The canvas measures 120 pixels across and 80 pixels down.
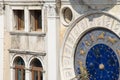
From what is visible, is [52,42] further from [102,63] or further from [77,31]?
[102,63]

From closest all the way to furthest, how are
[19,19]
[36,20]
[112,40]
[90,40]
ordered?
[112,40]
[90,40]
[36,20]
[19,19]

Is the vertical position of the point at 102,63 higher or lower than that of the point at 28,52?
lower

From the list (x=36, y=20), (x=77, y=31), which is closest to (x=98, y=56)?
(x=77, y=31)

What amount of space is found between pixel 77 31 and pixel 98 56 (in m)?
1.52

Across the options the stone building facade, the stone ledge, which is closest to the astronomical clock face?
the stone building facade

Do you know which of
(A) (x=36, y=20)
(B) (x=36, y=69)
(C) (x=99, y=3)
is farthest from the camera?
(A) (x=36, y=20)

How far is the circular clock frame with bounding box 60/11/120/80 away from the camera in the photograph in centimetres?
2340

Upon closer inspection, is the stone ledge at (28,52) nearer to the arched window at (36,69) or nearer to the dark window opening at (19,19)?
the arched window at (36,69)

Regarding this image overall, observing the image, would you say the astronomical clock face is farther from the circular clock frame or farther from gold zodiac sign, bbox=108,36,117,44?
the circular clock frame

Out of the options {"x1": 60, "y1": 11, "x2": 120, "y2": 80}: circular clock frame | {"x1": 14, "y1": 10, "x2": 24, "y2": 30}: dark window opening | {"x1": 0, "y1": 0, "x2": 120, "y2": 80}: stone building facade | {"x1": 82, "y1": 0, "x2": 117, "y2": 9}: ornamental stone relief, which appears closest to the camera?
{"x1": 82, "y1": 0, "x2": 117, "y2": 9}: ornamental stone relief

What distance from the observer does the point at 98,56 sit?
24.1 metres

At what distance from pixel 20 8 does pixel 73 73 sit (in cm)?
417

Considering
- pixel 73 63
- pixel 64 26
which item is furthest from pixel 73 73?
pixel 64 26

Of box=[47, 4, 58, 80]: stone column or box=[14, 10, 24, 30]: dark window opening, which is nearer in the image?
box=[47, 4, 58, 80]: stone column
